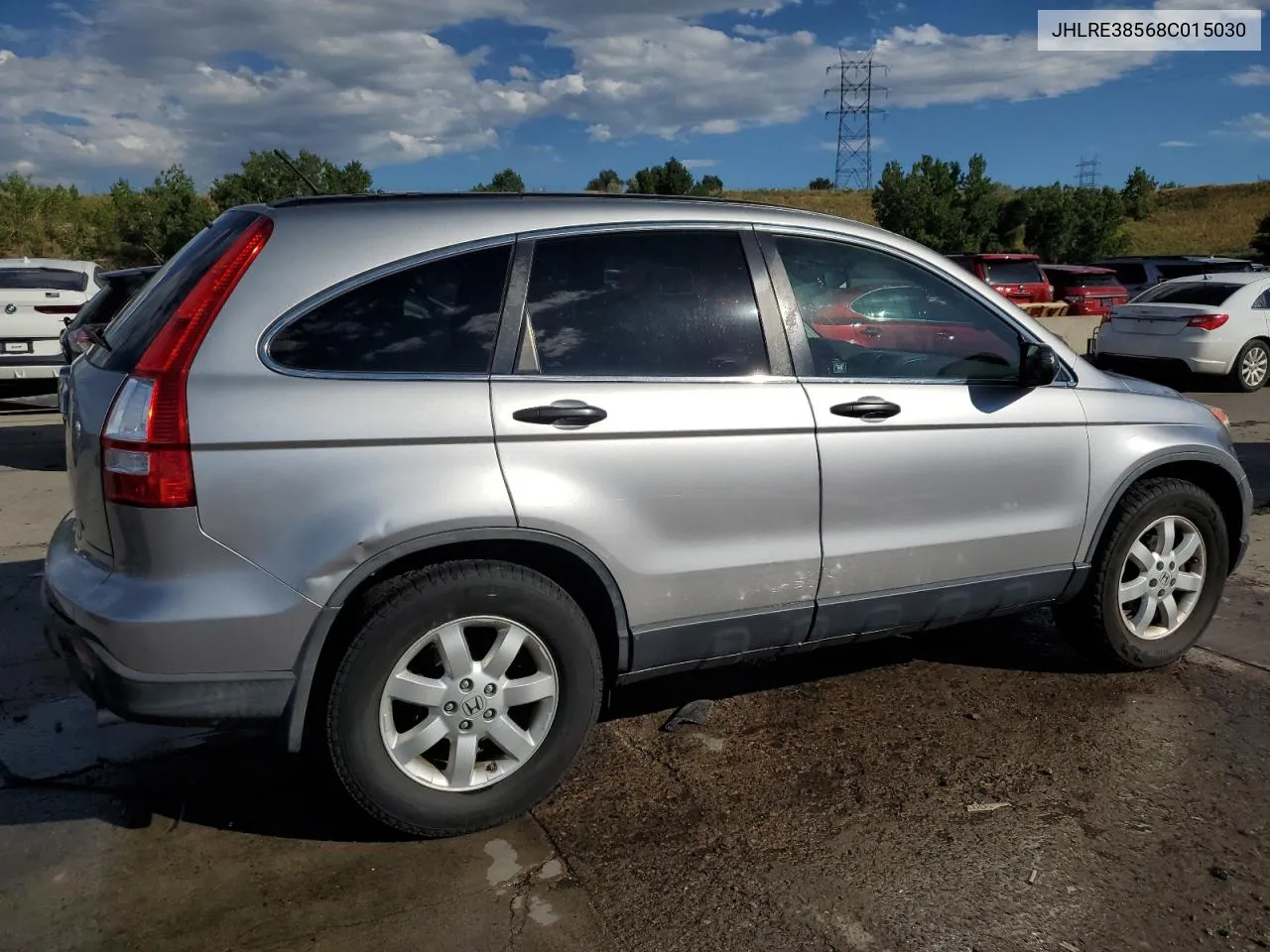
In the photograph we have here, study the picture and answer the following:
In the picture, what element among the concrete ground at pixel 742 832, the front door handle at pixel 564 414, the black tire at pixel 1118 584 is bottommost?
the concrete ground at pixel 742 832

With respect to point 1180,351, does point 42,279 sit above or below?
above

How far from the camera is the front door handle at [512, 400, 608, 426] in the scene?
3.04 m

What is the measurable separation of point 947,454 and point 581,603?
1.39m

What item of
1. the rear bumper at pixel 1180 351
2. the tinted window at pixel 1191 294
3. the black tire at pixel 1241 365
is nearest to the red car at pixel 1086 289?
the tinted window at pixel 1191 294

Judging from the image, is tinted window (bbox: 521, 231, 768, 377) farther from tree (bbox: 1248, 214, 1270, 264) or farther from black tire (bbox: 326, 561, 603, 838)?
tree (bbox: 1248, 214, 1270, 264)

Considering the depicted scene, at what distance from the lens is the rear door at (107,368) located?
9.38 feet

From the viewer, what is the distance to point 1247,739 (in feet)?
12.5

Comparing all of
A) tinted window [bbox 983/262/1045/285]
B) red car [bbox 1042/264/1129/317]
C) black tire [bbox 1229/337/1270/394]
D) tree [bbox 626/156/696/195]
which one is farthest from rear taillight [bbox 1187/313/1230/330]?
tree [bbox 626/156/696/195]

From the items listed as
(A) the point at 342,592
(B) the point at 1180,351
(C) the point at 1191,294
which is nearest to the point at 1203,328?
(B) the point at 1180,351

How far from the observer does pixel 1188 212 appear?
71125 millimetres

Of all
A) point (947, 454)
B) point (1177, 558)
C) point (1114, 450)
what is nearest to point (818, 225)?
point (947, 454)

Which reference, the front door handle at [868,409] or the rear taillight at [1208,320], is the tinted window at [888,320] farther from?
the rear taillight at [1208,320]

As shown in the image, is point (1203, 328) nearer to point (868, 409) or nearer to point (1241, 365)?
point (1241, 365)

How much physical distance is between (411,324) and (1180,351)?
1329 cm
